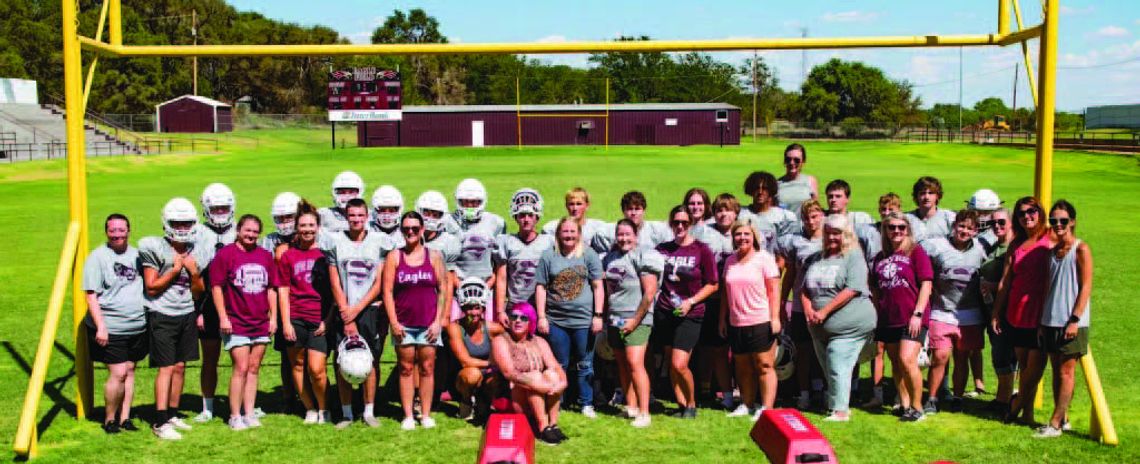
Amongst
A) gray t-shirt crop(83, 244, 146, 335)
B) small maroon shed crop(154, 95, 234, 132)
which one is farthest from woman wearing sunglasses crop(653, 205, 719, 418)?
small maroon shed crop(154, 95, 234, 132)

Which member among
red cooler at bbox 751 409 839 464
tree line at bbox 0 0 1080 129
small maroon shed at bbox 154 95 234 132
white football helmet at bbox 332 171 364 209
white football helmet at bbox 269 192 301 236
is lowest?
red cooler at bbox 751 409 839 464

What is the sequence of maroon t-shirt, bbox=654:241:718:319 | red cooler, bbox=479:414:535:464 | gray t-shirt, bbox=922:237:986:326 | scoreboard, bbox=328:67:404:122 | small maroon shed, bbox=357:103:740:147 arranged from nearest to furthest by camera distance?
red cooler, bbox=479:414:535:464 < maroon t-shirt, bbox=654:241:718:319 < gray t-shirt, bbox=922:237:986:326 < scoreboard, bbox=328:67:404:122 < small maroon shed, bbox=357:103:740:147

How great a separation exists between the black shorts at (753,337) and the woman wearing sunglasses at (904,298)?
808 millimetres

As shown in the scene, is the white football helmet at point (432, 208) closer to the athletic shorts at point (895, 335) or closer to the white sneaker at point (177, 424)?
the white sneaker at point (177, 424)

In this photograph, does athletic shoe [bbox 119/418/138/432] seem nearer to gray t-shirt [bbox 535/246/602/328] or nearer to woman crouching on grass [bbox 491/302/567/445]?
woman crouching on grass [bbox 491/302/567/445]

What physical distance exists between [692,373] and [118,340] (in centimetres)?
404

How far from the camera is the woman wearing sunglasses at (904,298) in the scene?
6.70 metres

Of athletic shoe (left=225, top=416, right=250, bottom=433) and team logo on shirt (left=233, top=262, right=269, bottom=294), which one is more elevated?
team logo on shirt (left=233, top=262, right=269, bottom=294)

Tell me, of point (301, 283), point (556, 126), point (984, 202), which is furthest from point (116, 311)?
point (556, 126)

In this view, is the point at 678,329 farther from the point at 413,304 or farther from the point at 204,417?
the point at 204,417

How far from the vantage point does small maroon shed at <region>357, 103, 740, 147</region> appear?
192 feet

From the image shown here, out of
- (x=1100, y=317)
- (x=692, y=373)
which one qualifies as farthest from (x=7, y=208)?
(x=1100, y=317)

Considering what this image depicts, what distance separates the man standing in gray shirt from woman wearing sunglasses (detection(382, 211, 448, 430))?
65.7 inches

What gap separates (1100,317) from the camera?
33.7 feet
